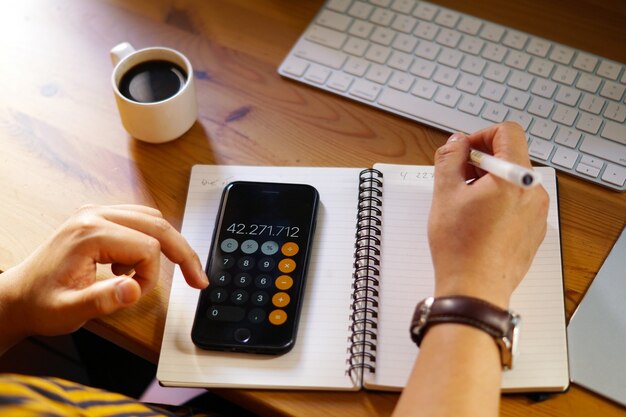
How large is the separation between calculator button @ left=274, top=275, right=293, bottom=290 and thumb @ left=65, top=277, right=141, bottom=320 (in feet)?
0.48

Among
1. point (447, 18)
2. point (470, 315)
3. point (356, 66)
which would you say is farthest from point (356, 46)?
point (470, 315)

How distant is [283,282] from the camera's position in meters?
0.76

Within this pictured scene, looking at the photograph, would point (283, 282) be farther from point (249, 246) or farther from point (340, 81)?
point (340, 81)

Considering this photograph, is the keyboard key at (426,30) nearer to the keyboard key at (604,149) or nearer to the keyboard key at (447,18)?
the keyboard key at (447,18)

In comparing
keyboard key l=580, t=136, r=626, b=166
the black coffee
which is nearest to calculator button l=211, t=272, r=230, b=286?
the black coffee

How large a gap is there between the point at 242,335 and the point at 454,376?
0.23 meters

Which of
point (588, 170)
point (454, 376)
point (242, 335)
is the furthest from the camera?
point (588, 170)

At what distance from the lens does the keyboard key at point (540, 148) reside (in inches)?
33.1

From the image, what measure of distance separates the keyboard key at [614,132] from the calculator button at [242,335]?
0.49 meters

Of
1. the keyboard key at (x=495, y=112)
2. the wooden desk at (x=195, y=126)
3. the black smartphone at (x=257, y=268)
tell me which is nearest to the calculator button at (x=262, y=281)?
the black smartphone at (x=257, y=268)

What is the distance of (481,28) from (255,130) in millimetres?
344

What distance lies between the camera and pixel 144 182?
2.85 feet

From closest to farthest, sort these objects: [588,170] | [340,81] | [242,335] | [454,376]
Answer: [454,376] < [242,335] < [588,170] < [340,81]

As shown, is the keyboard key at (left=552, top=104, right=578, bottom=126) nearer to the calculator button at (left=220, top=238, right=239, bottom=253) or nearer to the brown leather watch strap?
the brown leather watch strap
